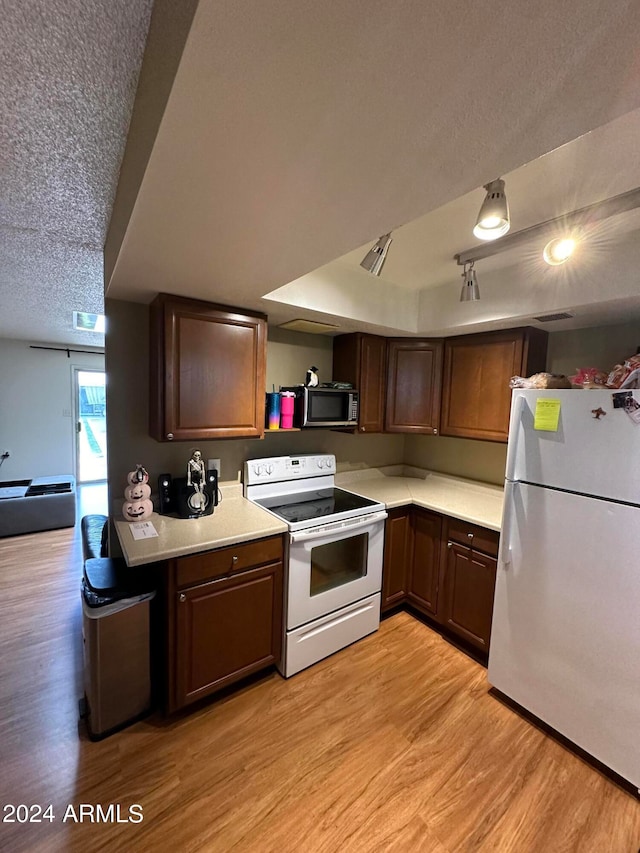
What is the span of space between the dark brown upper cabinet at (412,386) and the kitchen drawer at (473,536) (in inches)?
30.1

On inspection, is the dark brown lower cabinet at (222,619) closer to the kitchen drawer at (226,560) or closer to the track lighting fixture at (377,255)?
the kitchen drawer at (226,560)

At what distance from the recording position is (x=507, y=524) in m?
1.84

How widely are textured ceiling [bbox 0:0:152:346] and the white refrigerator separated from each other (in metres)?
1.93

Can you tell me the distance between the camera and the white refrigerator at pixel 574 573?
146 centimetres

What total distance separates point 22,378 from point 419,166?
634cm

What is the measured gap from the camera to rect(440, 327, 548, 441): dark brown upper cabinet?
223cm

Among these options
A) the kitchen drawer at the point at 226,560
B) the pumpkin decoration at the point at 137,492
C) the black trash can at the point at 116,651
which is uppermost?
the pumpkin decoration at the point at 137,492

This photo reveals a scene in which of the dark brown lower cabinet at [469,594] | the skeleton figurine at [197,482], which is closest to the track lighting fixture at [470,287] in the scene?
the dark brown lower cabinet at [469,594]

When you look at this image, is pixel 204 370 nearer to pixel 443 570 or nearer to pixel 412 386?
pixel 412 386

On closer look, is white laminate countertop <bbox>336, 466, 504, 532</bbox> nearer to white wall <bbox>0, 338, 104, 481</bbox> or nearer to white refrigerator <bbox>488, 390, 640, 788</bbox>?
white refrigerator <bbox>488, 390, 640, 788</bbox>

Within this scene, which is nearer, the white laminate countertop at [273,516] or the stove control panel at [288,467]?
the white laminate countertop at [273,516]

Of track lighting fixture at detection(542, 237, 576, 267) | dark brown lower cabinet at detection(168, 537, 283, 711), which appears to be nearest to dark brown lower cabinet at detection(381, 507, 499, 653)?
dark brown lower cabinet at detection(168, 537, 283, 711)

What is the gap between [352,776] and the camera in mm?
1499

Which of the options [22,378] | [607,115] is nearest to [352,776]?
[607,115]
